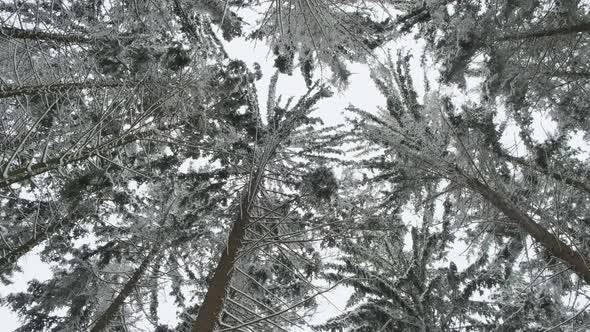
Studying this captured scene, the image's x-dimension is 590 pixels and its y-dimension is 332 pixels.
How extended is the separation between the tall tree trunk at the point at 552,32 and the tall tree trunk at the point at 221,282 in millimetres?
4479

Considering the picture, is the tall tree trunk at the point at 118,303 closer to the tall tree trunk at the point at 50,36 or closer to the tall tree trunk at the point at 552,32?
the tall tree trunk at the point at 50,36

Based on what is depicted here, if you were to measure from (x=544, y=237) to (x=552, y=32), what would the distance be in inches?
119

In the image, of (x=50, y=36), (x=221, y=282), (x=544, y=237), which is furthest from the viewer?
(x=50, y=36)

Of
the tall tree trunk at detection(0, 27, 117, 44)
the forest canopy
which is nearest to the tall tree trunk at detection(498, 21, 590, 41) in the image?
the forest canopy

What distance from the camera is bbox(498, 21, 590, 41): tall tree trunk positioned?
5997 millimetres

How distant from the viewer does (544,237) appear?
5965mm

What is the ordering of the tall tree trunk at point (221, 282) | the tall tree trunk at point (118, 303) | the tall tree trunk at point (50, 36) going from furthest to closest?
the tall tree trunk at point (118, 303)
the tall tree trunk at point (50, 36)
the tall tree trunk at point (221, 282)

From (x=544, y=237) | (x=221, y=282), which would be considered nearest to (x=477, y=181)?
(x=544, y=237)

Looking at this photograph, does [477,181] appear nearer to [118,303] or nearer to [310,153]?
[310,153]

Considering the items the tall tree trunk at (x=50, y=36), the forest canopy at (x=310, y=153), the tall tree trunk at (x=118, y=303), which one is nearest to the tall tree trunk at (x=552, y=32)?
the forest canopy at (x=310, y=153)

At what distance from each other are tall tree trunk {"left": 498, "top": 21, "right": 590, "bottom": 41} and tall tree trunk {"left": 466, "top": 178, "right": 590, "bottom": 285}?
2.44 meters

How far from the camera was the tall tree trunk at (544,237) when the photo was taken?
17.9ft

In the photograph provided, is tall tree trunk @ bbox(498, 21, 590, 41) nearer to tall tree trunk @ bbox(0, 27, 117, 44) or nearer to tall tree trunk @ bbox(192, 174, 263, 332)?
tall tree trunk @ bbox(192, 174, 263, 332)

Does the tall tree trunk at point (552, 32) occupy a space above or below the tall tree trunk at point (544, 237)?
above
